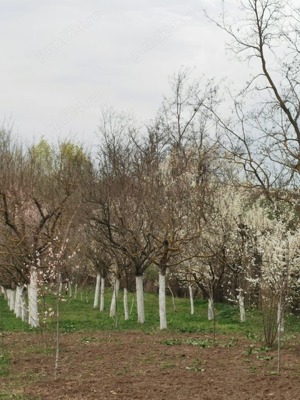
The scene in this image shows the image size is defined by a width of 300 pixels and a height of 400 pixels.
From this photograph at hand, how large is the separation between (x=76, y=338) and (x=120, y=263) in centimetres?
793

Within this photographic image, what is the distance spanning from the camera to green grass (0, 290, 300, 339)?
19172mm

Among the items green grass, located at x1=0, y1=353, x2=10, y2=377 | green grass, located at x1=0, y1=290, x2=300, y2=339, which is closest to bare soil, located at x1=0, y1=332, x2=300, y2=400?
green grass, located at x1=0, y1=353, x2=10, y2=377

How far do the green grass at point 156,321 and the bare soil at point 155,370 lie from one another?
2384 mm

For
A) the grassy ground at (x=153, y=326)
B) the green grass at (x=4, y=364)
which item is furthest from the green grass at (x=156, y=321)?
the green grass at (x=4, y=364)

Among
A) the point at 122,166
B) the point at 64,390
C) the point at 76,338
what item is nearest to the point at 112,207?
the point at 122,166

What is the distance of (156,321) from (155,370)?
41.2ft

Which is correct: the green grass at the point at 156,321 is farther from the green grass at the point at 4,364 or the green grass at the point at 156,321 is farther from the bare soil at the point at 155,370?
the green grass at the point at 4,364

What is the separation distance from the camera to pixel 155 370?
10.8m

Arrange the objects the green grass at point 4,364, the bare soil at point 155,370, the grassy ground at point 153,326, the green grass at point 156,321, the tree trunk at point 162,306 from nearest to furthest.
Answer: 1. the bare soil at point 155,370
2. the green grass at point 4,364
3. the grassy ground at point 153,326
4. the green grass at point 156,321
5. the tree trunk at point 162,306

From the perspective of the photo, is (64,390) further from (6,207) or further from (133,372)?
(6,207)

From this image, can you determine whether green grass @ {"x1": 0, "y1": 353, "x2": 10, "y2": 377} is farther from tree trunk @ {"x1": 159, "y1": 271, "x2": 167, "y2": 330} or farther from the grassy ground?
tree trunk @ {"x1": 159, "y1": 271, "x2": 167, "y2": 330}

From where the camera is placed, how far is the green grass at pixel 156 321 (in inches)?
755

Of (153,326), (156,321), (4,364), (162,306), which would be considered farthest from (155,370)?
(156,321)

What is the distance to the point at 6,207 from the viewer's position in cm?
1989
